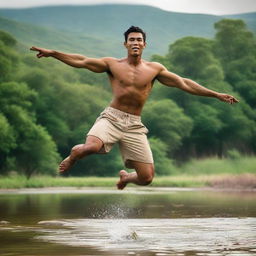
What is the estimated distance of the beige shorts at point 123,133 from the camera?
49.9ft

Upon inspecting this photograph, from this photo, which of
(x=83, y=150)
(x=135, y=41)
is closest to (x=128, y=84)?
(x=135, y=41)

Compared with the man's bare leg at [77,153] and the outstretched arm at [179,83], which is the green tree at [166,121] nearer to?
the outstretched arm at [179,83]

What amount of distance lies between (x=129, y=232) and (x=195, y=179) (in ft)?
147

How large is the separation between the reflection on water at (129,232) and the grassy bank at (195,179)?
25.2 m

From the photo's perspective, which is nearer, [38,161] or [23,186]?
[23,186]

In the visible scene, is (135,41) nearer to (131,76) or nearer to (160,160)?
(131,76)

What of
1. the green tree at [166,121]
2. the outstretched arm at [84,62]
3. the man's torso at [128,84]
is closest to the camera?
the outstretched arm at [84,62]

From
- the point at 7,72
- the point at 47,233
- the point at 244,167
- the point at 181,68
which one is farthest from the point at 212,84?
the point at 47,233

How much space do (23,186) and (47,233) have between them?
126ft

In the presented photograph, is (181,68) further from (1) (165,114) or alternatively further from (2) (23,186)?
(2) (23,186)

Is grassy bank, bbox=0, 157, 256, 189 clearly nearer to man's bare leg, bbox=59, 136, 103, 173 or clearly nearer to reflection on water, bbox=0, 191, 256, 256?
reflection on water, bbox=0, 191, 256, 256

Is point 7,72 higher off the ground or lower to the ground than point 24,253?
higher

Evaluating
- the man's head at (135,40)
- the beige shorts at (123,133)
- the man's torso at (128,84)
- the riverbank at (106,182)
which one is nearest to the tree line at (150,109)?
the riverbank at (106,182)

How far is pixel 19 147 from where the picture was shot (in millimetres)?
61156
